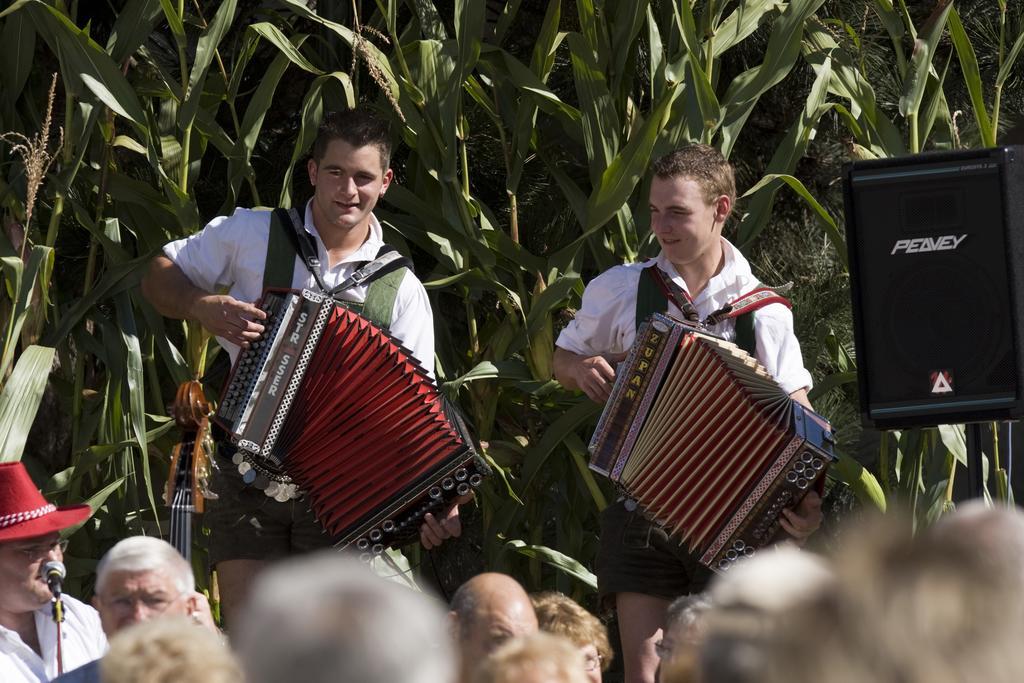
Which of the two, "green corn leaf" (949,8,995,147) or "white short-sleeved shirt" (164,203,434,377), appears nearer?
"white short-sleeved shirt" (164,203,434,377)

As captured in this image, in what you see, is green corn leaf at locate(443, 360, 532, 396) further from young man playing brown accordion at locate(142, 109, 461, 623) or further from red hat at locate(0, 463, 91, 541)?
red hat at locate(0, 463, 91, 541)

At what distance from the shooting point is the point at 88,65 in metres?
4.38

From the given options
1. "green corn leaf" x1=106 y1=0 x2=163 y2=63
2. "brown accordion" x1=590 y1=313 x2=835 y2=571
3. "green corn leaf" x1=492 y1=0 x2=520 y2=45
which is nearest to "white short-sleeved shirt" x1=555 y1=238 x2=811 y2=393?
"brown accordion" x1=590 y1=313 x2=835 y2=571

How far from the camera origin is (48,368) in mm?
4215

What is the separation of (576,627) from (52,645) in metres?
1.18

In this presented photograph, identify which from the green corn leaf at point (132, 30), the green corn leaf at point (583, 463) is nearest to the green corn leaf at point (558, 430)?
the green corn leaf at point (583, 463)

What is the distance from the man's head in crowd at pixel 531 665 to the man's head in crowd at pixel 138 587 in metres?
0.94

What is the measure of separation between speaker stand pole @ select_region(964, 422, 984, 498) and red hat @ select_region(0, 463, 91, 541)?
6.99ft

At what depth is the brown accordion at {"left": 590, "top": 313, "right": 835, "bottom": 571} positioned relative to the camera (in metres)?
3.56

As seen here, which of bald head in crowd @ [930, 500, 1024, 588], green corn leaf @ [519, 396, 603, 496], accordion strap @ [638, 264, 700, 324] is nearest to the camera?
bald head in crowd @ [930, 500, 1024, 588]

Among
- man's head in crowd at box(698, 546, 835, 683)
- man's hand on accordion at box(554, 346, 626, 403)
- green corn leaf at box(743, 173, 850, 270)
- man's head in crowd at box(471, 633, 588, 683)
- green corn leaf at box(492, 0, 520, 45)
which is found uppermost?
man's head in crowd at box(698, 546, 835, 683)

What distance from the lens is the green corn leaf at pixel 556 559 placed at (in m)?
4.31

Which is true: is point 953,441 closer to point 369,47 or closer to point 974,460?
point 974,460

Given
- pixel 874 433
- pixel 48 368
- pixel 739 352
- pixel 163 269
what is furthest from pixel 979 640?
pixel 874 433
